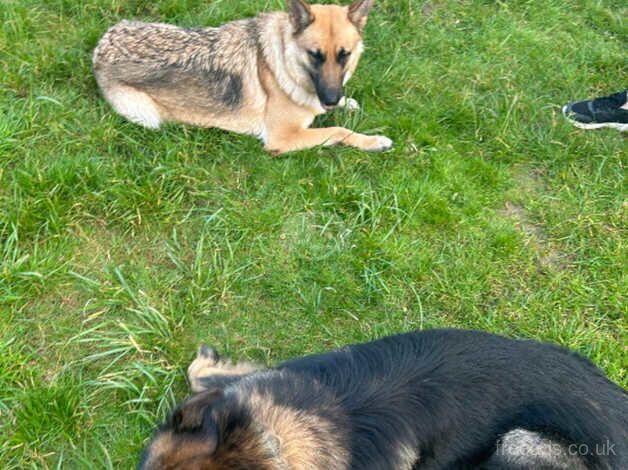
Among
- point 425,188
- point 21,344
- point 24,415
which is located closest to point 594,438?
point 425,188

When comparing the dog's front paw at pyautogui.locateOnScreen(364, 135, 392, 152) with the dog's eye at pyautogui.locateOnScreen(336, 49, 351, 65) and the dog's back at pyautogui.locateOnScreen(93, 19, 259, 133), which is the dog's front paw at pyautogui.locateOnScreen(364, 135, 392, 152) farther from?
the dog's back at pyautogui.locateOnScreen(93, 19, 259, 133)

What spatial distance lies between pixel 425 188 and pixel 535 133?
110 cm

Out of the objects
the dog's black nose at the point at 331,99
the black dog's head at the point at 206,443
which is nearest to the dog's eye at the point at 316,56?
the dog's black nose at the point at 331,99

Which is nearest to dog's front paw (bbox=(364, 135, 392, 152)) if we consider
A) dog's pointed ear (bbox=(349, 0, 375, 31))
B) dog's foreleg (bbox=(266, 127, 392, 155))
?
dog's foreleg (bbox=(266, 127, 392, 155))

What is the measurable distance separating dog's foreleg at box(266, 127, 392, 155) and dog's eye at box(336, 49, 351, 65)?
0.48 m

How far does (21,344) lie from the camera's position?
3.03 meters

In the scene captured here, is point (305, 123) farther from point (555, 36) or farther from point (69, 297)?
point (555, 36)

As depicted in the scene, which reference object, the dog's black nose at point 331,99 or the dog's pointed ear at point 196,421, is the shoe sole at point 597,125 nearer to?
the dog's black nose at point 331,99

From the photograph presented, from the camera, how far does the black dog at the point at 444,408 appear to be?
2.04 m

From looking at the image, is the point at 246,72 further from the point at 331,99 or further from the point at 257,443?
the point at 257,443

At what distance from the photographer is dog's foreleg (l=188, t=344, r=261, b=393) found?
283cm

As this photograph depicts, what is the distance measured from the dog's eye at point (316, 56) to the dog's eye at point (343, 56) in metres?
0.11

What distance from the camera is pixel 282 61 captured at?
13.3ft

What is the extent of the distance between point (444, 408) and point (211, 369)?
133 cm
